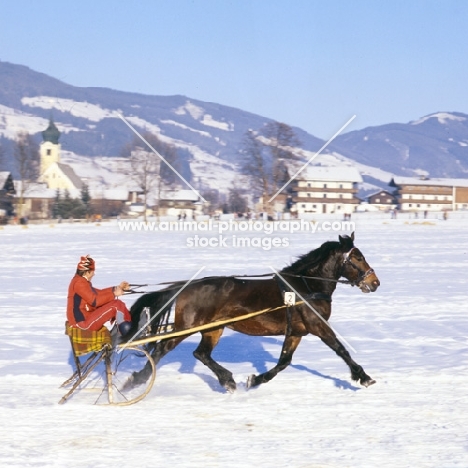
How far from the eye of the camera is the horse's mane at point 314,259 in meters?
8.51

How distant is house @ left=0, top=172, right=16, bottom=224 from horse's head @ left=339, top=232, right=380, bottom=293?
71453 mm

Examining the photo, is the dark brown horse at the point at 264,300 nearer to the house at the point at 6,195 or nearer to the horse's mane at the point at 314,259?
the horse's mane at the point at 314,259

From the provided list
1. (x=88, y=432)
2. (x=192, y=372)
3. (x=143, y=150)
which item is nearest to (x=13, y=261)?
(x=192, y=372)

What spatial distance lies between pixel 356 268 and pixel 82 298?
274cm

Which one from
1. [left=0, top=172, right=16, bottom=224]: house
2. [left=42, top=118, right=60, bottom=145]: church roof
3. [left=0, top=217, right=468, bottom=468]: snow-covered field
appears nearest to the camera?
[left=0, top=217, right=468, bottom=468]: snow-covered field

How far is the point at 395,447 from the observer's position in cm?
620

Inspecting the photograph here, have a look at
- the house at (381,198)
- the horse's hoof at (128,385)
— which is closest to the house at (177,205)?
the house at (381,198)

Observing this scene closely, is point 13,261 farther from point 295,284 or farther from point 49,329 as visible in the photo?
point 295,284

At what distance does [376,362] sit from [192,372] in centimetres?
222

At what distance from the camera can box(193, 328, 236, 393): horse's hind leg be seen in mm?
8227

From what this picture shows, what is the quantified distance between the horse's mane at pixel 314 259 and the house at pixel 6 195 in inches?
2801

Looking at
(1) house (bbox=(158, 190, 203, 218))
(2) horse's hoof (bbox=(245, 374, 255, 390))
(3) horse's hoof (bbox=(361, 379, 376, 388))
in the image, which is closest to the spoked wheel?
(2) horse's hoof (bbox=(245, 374, 255, 390))

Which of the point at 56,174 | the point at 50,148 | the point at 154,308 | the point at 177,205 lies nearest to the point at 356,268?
the point at 154,308

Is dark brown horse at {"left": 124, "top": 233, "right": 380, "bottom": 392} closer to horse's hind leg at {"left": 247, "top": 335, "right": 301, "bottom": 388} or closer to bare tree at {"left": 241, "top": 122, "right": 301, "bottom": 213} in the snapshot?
horse's hind leg at {"left": 247, "top": 335, "right": 301, "bottom": 388}
